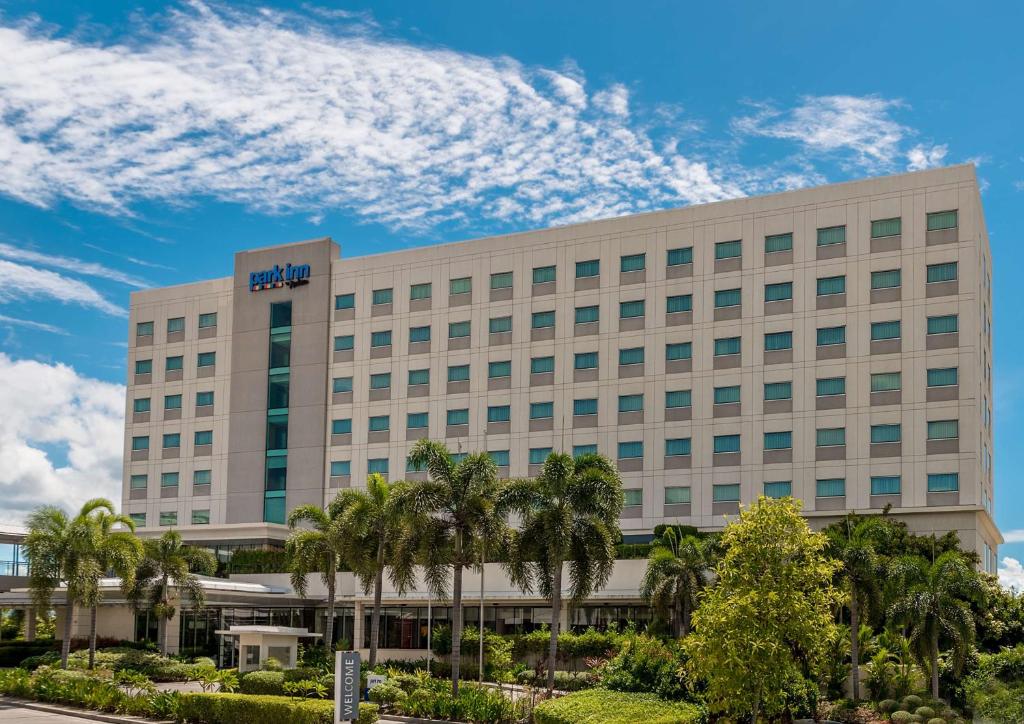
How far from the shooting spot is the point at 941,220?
67812 millimetres

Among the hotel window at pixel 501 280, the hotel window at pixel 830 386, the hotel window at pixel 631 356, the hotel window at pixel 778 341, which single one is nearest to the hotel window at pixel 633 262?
the hotel window at pixel 631 356

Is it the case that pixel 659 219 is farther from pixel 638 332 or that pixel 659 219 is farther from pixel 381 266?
pixel 381 266

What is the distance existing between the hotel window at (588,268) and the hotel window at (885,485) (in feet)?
70.2

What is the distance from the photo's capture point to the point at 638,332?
244 feet

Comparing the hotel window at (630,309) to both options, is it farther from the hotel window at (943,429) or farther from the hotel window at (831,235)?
the hotel window at (943,429)

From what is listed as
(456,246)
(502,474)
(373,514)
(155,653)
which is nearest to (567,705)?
(373,514)

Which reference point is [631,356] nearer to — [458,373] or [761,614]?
[458,373]

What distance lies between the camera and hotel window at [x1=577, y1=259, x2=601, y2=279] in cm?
7612

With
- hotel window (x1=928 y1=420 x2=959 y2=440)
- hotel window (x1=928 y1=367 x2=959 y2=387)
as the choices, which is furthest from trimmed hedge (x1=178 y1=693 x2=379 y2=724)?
hotel window (x1=928 y1=367 x2=959 y2=387)

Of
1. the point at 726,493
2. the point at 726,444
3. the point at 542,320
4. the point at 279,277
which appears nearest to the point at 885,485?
the point at 726,493

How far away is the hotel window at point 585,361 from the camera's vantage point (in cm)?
7531

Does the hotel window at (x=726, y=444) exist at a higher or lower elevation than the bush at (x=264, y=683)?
higher

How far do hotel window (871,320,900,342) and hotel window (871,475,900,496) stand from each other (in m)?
7.94

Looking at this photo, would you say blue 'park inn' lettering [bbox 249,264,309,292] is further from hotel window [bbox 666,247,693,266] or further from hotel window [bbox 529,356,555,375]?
hotel window [bbox 666,247,693,266]
